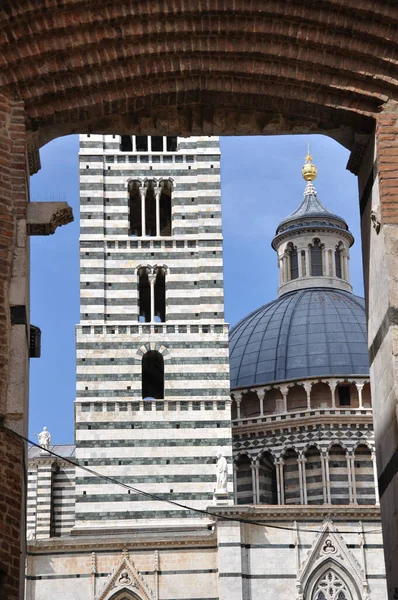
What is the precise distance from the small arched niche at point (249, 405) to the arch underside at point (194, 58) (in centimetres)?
3899

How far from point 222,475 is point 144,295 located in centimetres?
756

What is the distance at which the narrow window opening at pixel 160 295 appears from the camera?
40000mm

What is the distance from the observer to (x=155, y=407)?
124 ft

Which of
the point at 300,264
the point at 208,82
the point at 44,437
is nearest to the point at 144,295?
the point at 44,437

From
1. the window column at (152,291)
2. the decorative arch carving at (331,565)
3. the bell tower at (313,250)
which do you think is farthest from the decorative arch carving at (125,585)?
the bell tower at (313,250)

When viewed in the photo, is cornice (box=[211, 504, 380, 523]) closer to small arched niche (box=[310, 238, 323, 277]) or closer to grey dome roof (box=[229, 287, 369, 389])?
grey dome roof (box=[229, 287, 369, 389])

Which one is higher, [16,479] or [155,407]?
[155,407]

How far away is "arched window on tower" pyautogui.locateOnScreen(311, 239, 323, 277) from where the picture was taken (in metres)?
56.3

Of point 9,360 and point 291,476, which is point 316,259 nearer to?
point 291,476

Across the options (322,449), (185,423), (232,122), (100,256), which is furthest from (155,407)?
(232,122)

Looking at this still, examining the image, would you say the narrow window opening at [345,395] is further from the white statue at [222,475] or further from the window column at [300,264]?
the white statue at [222,475]

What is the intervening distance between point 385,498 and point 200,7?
3.53 metres

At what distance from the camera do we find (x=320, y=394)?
47906mm

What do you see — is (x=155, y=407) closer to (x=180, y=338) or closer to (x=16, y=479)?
(x=180, y=338)
